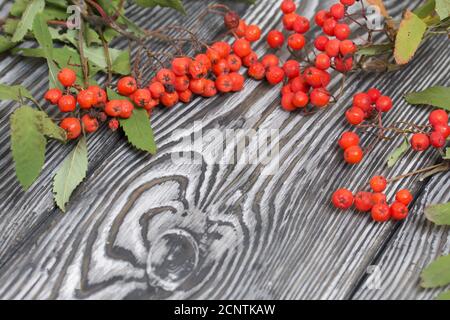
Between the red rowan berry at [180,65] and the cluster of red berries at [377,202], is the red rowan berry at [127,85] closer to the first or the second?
the red rowan berry at [180,65]

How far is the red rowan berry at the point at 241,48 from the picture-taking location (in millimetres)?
1587

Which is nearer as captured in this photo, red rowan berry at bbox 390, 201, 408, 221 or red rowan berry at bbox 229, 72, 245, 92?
red rowan berry at bbox 390, 201, 408, 221

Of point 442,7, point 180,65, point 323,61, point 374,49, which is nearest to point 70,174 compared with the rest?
point 180,65

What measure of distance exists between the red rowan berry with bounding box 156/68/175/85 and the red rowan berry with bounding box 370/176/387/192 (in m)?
0.44

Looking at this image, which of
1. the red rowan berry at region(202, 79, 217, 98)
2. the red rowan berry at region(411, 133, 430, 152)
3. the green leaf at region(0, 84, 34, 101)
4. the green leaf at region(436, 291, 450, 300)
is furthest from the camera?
the red rowan berry at region(202, 79, 217, 98)

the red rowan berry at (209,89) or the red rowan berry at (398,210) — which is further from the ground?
the red rowan berry at (209,89)

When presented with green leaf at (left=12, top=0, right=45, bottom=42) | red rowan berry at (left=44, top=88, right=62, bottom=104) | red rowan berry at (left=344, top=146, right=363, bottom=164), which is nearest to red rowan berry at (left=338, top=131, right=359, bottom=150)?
red rowan berry at (left=344, top=146, right=363, bottom=164)

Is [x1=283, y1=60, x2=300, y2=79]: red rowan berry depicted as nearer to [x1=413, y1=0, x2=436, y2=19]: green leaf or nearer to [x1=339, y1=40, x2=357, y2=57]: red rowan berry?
[x1=339, y1=40, x2=357, y2=57]: red rowan berry

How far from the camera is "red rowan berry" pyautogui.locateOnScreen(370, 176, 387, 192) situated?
1.38 meters

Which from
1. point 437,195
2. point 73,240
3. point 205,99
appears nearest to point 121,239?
point 73,240

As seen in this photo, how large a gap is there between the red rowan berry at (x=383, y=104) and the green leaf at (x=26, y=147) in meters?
0.66

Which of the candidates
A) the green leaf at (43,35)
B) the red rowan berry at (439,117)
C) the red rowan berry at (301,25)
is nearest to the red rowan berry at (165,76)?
the green leaf at (43,35)

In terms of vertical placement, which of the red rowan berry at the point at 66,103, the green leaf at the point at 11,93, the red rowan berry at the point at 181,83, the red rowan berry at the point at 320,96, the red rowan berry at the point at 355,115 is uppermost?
the green leaf at the point at 11,93

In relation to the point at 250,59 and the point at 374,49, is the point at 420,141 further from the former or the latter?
the point at 250,59
